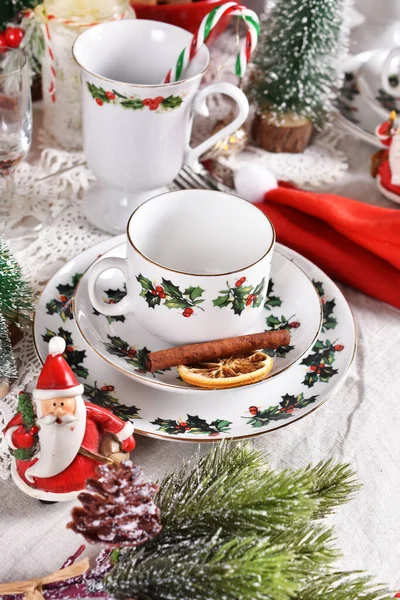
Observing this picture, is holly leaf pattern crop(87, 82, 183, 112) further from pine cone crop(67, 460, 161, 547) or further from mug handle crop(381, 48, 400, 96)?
pine cone crop(67, 460, 161, 547)

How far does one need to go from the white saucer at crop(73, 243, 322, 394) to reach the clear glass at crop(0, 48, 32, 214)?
0.68ft

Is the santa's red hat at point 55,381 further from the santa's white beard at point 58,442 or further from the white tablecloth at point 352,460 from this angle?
the white tablecloth at point 352,460

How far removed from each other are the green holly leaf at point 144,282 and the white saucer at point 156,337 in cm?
2

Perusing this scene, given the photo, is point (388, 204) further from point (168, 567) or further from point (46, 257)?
point (168, 567)

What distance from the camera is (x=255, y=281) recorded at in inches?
27.6

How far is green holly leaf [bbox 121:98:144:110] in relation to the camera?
850 millimetres

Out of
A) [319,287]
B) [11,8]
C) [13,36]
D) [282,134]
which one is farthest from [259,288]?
[11,8]

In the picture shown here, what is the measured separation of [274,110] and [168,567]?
2.62 ft

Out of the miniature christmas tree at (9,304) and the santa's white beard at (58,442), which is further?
the miniature christmas tree at (9,304)

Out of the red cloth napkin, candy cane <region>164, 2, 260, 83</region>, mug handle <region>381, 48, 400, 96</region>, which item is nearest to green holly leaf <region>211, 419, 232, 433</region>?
the red cloth napkin

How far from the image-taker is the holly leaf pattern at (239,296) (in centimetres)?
69

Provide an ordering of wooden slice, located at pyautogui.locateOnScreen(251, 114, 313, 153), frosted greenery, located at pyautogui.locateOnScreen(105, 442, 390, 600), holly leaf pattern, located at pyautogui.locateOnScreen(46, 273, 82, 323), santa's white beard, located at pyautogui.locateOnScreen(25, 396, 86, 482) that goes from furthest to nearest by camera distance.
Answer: wooden slice, located at pyautogui.locateOnScreen(251, 114, 313, 153), holly leaf pattern, located at pyautogui.locateOnScreen(46, 273, 82, 323), santa's white beard, located at pyautogui.locateOnScreen(25, 396, 86, 482), frosted greenery, located at pyautogui.locateOnScreen(105, 442, 390, 600)

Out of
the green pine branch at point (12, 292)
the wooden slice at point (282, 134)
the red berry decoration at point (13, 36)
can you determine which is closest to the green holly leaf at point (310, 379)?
the green pine branch at point (12, 292)

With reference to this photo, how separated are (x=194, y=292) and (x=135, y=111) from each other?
0.30 m
